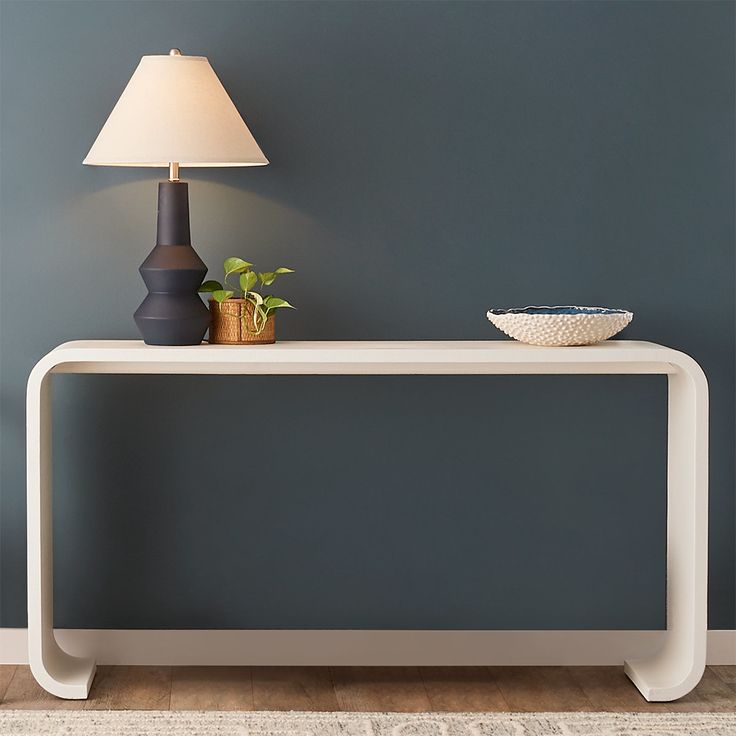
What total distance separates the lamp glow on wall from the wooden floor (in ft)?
2.60

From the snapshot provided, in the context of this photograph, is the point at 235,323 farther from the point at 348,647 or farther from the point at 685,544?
the point at 685,544

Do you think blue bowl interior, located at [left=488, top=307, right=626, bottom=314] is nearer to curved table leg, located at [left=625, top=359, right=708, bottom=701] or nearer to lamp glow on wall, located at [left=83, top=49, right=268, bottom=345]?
curved table leg, located at [left=625, top=359, right=708, bottom=701]

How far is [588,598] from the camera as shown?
267 cm

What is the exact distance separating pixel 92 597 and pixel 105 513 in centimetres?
20

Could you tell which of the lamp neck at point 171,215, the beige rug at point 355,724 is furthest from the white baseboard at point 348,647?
the lamp neck at point 171,215

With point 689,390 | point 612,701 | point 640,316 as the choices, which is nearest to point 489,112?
point 640,316

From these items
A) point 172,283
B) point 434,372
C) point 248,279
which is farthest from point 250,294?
point 434,372

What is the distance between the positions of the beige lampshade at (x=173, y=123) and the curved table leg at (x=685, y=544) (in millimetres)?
1045

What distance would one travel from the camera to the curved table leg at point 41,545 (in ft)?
7.51

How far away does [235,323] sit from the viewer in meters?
2.37

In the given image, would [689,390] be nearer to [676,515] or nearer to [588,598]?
[676,515]

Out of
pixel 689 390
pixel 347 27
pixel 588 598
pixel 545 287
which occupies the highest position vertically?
pixel 347 27

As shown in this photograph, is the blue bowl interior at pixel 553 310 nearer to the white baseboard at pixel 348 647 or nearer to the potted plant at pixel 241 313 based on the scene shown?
the potted plant at pixel 241 313

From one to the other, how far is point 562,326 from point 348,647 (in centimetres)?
95
